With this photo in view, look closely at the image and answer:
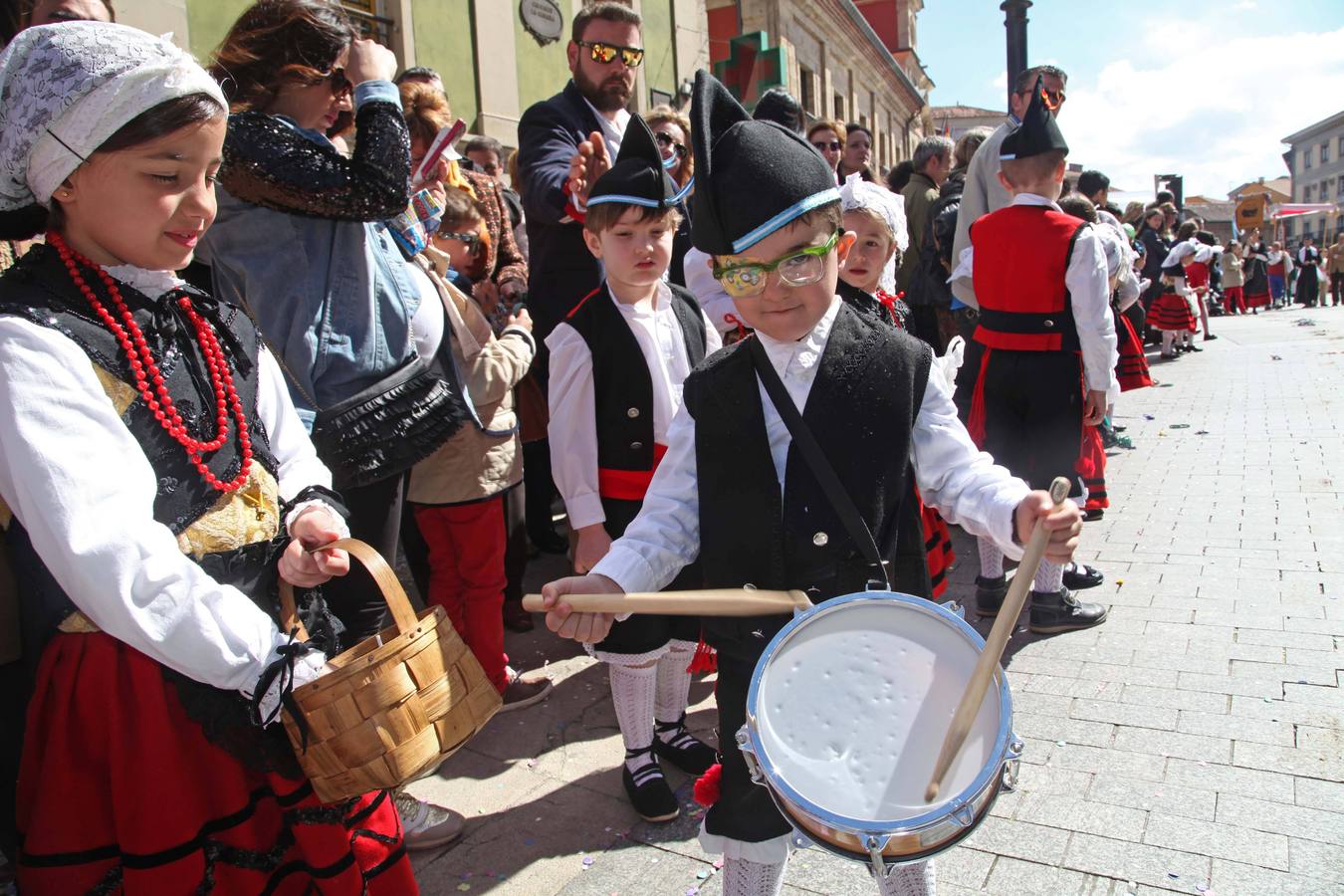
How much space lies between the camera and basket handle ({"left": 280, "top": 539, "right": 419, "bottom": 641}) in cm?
154

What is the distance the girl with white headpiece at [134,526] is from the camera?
1.37m

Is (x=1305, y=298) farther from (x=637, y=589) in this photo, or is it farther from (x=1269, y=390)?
(x=637, y=589)

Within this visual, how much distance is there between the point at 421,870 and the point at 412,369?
1376 mm

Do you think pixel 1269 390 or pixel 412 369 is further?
pixel 1269 390

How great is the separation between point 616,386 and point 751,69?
8.90m

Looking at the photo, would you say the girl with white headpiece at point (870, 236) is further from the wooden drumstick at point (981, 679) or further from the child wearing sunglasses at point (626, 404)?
the wooden drumstick at point (981, 679)

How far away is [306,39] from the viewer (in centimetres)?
229

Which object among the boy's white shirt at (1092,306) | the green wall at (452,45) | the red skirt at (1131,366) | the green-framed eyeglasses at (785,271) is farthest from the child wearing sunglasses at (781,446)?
the green wall at (452,45)

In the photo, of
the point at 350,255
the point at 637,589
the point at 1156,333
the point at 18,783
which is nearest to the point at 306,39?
the point at 350,255

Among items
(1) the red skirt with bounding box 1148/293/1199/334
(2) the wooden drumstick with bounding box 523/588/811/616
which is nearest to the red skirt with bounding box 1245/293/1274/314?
(1) the red skirt with bounding box 1148/293/1199/334

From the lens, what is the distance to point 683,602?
1.58m

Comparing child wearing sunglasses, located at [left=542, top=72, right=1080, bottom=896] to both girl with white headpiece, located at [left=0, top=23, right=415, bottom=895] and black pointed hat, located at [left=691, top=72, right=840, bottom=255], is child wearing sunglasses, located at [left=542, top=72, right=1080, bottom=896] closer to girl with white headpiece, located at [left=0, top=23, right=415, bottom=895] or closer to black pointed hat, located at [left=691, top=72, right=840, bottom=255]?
black pointed hat, located at [left=691, top=72, right=840, bottom=255]

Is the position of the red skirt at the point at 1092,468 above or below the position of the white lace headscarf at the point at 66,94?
below

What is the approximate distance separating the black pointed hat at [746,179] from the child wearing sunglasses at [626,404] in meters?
0.87
